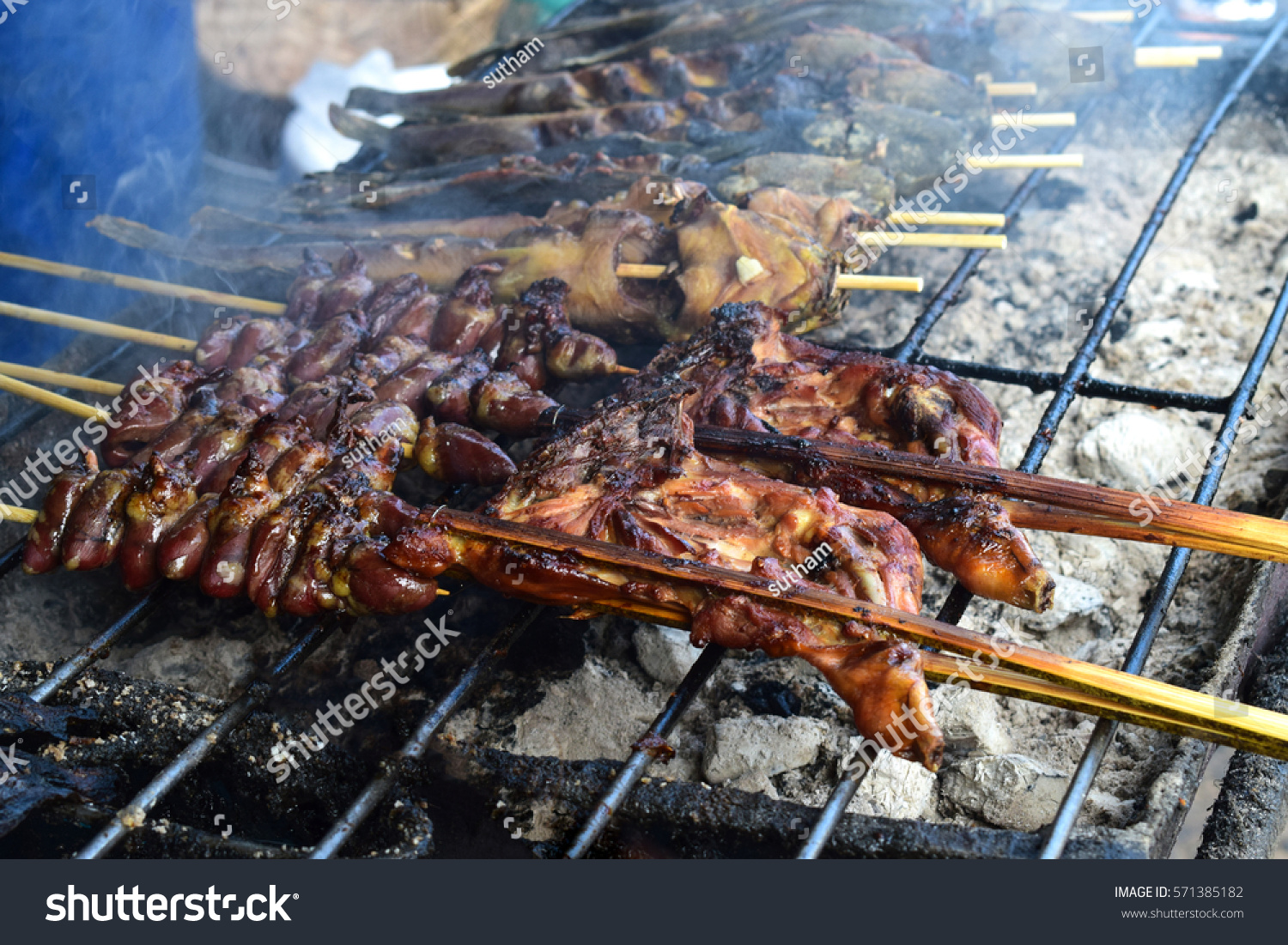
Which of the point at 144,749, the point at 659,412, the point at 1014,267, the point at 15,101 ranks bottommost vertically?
the point at 144,749

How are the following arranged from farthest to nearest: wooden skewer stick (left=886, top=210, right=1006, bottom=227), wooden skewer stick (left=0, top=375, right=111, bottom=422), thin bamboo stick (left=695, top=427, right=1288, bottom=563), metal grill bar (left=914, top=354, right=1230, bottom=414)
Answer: wooden skewer stick (left=886, top=210, right=1006, bottom=227) < wooden skewer stick (left=0, top=375, right=111, bottom=422) < metal grill bar (left=914, top=354, right=1230, bottom=414) < thin bamboo stick (left=695, top=427, right=1288, bottom=563)

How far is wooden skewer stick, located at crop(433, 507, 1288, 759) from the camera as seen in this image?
2.10 meters

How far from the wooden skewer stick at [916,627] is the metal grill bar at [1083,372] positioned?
33 cm

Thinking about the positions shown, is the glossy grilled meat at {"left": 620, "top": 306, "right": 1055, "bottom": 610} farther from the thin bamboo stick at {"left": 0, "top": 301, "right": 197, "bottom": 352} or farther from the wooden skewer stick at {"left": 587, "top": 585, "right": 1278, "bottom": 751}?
the thin bamboo stick at {"left": 0, "top": 301, "right": 197, "bottom": 352}

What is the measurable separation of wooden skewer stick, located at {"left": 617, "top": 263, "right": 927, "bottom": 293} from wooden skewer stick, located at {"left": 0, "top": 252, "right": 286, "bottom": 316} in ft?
5.81

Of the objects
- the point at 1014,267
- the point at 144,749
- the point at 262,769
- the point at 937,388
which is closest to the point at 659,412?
the point at 937,388

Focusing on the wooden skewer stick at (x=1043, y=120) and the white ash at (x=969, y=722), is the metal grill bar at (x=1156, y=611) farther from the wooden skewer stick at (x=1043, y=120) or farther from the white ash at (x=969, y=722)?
the wooden skewer stick at (x=1043, y=120)

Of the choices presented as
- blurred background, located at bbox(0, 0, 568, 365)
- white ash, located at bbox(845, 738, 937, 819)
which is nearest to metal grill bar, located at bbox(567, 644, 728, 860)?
white ash, located at bbox(845, 738, 937, 819)

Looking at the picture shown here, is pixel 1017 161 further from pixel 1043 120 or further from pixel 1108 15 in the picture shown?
pixel 1108 15

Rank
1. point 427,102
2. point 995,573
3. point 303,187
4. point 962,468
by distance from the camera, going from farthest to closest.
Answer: point 427,102 < point 303,187 < point 962,468 < point 995,573

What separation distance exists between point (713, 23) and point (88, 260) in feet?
14.2

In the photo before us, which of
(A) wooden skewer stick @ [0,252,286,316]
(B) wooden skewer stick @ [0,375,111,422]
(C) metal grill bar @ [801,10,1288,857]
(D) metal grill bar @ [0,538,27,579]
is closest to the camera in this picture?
(C) metal grill bar @ [801,10,1288,857]

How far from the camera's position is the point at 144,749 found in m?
2.86

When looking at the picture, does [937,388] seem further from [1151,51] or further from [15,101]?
[15,101]
